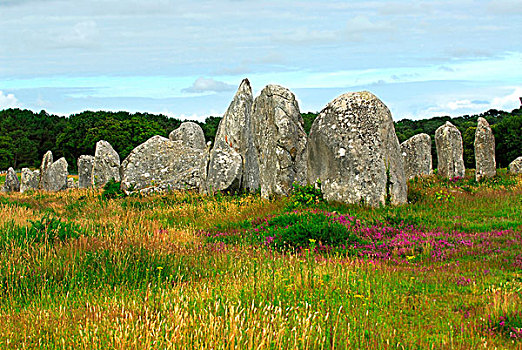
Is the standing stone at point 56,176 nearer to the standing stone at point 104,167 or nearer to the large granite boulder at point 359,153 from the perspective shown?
the standing stone at point 104,167

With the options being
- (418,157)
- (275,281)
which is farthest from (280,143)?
(418,157)

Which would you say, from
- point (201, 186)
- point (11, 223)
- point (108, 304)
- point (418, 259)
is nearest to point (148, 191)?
point (201, 186)

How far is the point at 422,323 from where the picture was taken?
20.9 ft

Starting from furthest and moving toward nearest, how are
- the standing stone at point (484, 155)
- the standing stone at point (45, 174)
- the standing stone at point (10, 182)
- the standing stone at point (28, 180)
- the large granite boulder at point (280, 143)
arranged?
1. the standing stone at point (10, 182)
2. the standing stone at point (28, 180)
3. the standing stone at point (45, 174)
4. the standing stone at point (484, 155)
5. the large granite boulder at point (280, 143)

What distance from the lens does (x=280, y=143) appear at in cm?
1845

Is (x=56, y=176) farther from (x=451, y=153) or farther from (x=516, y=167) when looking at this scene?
(x=516, y=167)

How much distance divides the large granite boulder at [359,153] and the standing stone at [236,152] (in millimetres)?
4694

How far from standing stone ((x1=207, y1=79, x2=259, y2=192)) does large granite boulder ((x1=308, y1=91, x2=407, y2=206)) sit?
15.4 feet

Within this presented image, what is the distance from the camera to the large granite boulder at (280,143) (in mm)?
18328

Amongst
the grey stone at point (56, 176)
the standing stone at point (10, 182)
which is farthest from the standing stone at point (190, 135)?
the standing stone at point (10, 182)

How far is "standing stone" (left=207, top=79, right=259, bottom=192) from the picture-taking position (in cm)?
2014

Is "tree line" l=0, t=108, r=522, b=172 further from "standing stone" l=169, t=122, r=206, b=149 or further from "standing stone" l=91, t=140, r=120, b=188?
"standing stone" l=91, t=140, r=120, b=188

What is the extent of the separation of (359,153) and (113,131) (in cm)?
6392

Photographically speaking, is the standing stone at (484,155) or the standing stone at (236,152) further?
the standing stone at (484,155)
